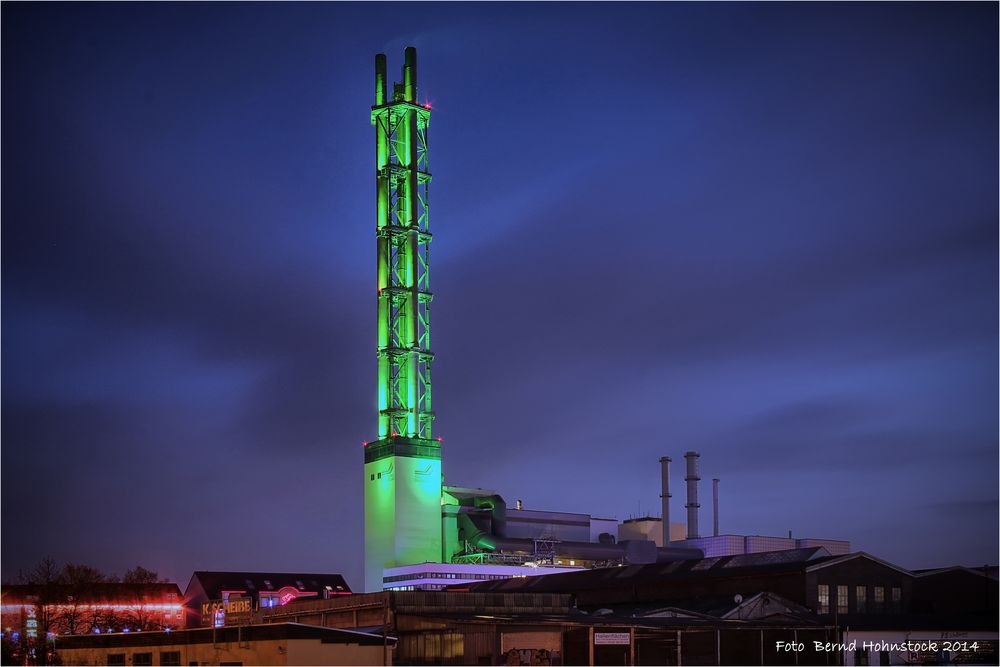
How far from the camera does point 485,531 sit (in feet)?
397

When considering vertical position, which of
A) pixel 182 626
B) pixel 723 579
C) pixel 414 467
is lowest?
pixel 182 626

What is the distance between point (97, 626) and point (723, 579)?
6469cm

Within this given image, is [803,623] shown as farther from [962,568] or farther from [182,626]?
[182,626]

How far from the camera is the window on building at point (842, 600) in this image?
68812 millimetres

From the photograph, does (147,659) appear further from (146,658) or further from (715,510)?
(715,510)

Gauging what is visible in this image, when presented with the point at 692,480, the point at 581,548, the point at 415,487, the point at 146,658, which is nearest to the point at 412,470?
the point at 415,487

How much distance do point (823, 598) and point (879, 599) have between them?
4717mm

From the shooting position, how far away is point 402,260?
124 meters

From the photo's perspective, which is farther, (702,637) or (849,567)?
(849,567)

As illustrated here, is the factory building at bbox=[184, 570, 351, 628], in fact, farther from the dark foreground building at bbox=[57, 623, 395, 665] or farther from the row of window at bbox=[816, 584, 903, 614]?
the row of window at bbox=[816, 584, 903, 614]

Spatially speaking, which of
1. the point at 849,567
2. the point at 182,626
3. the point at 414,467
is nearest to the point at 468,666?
the point at 849,567

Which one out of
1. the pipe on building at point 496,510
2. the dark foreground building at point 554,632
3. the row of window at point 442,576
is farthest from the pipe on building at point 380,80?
the dark foreground building at point 554,632

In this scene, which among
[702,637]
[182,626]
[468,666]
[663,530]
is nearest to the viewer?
[468,666]

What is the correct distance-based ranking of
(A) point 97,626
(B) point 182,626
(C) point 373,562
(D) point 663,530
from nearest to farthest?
(A) point 97,626, (C) point 373,562, (B) point 182,626, (D) point 663,530
